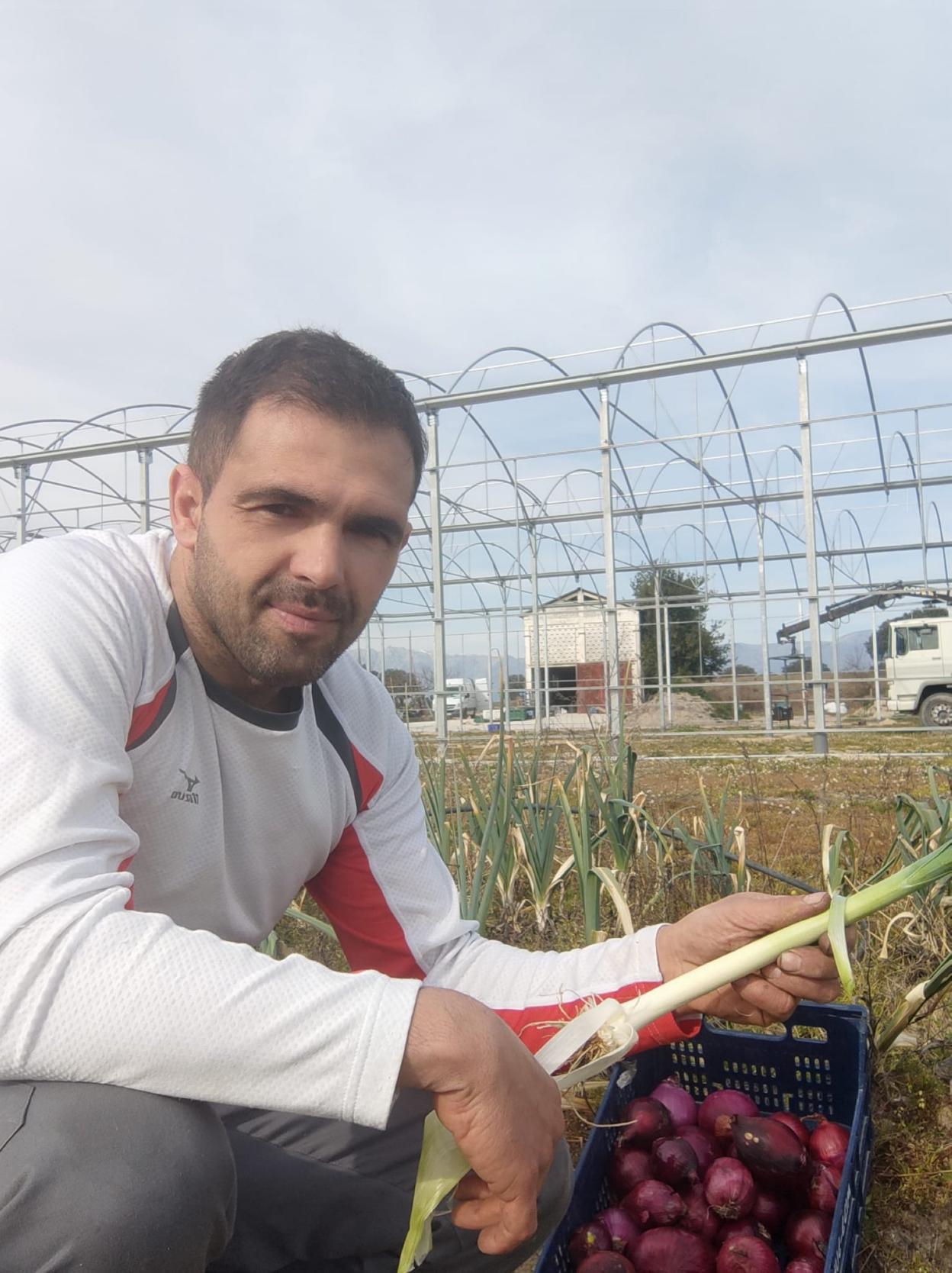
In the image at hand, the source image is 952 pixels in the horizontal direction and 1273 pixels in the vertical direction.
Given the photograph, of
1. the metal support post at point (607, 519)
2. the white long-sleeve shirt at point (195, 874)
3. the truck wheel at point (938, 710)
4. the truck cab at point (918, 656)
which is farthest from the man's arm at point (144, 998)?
Answer: the truck cab at point (918, 656)

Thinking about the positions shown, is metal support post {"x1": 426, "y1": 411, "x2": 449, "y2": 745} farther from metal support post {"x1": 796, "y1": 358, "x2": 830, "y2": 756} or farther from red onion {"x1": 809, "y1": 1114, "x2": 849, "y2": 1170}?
red onion {"x1": 809, "y1": 1114, "x2": 849, "y2": 1170}

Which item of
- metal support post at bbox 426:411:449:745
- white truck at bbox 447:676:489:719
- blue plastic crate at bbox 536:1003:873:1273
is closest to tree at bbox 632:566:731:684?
white truck at bbox 447:676:489:719

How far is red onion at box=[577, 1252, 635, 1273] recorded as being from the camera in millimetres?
1230

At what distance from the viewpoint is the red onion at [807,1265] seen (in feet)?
4.28

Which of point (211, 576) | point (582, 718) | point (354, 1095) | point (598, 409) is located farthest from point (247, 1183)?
point (582, 718)

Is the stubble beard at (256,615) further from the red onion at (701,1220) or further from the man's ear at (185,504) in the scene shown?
the red onion at (701,1220)

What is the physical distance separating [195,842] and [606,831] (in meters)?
1.51

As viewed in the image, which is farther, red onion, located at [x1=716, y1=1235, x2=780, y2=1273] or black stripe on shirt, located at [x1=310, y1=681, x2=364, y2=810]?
black stripe on shirt, located at [x1=310, y1=681, x2=364, y2=810]

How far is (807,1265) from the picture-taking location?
1.31 metres

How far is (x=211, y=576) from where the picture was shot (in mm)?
1307

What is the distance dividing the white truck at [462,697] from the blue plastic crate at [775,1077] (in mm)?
5208

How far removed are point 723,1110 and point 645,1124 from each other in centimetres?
15

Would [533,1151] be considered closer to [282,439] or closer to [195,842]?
[195,842]

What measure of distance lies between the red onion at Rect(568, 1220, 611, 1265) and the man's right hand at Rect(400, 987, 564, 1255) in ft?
1.25
